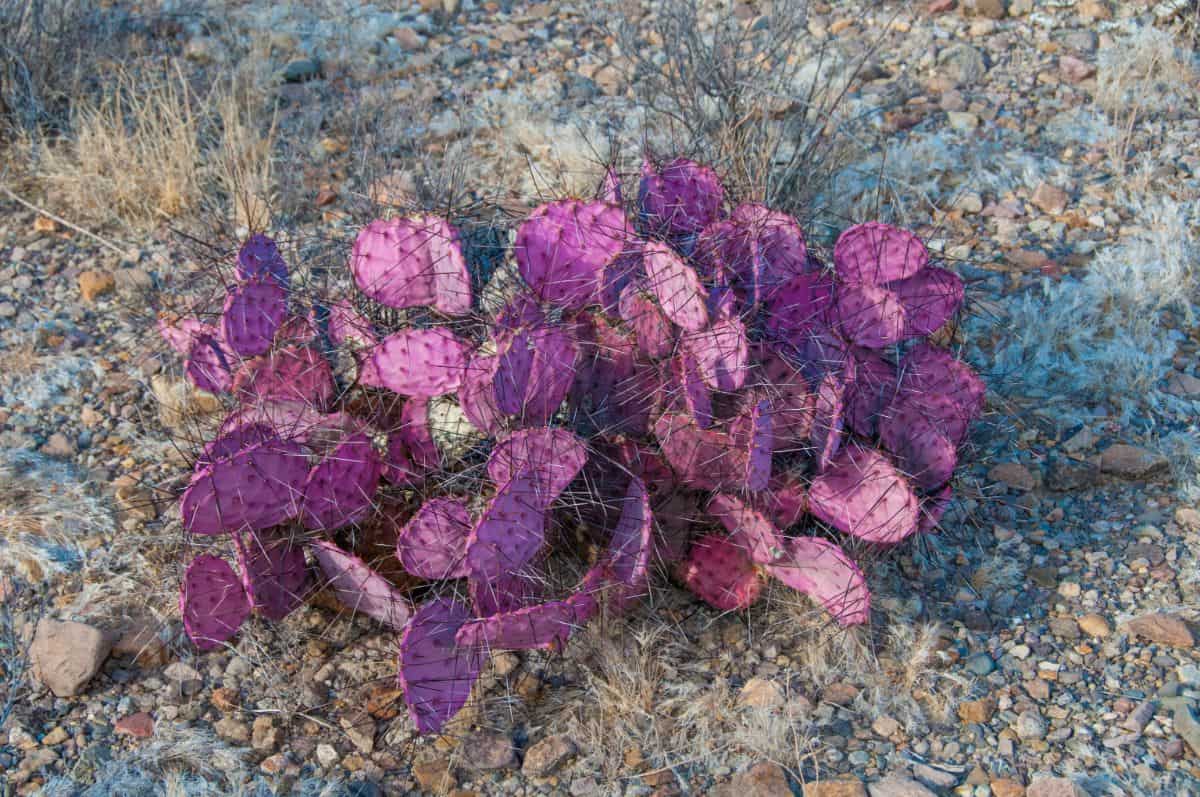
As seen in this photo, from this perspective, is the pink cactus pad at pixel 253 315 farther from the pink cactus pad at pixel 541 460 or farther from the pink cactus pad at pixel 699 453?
the pink cactus pad at pixel 699 453

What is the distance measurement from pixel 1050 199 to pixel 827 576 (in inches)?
89.3

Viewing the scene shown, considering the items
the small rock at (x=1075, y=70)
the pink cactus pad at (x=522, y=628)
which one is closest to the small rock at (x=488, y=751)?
the pink cactus pad at (x=522, y=628)

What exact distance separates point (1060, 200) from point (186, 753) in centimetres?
348

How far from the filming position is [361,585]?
2.79 meters

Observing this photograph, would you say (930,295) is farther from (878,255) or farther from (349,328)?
(349,328)

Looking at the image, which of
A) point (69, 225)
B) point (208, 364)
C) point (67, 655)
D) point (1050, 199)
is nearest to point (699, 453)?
point (208, 364)

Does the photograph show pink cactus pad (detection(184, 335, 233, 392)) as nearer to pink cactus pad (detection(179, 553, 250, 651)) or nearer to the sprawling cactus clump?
the sprawling cactus clump

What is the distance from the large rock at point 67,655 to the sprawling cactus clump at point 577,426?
0.89 feet

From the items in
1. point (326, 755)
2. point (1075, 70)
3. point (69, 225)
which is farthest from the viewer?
point (1075, 70)

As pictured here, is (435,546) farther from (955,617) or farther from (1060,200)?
(1060,200)

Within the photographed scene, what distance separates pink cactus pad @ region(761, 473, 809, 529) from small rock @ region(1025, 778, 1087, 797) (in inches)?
30.9

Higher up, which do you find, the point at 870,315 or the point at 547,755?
the point at 870,315

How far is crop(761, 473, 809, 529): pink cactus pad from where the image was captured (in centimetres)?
293

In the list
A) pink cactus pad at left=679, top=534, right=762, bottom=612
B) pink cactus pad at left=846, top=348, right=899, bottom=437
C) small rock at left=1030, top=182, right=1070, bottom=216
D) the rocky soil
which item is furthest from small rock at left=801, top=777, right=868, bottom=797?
small rock at left=1030, top=182, right=1070, bottom=216
